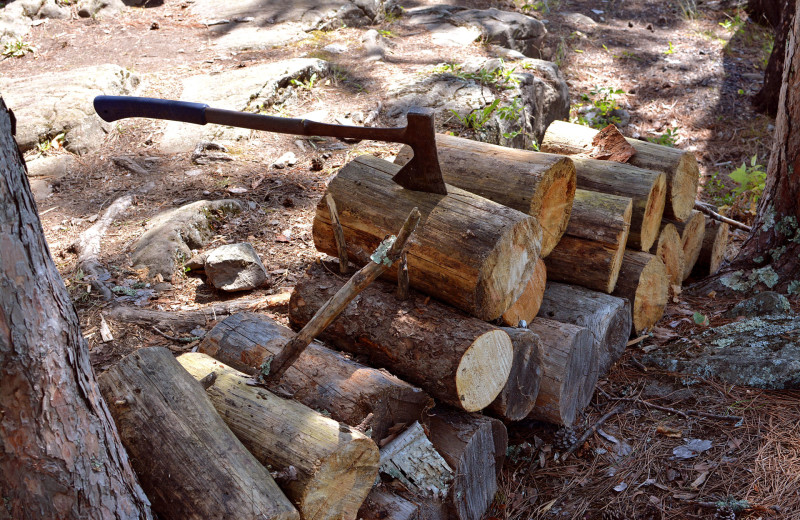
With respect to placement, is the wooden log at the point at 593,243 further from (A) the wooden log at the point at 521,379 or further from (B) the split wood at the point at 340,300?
(B) the split wood at the point at 340,300

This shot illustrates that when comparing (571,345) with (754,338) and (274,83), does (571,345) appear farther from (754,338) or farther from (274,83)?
(274,83)

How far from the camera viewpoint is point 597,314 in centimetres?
351

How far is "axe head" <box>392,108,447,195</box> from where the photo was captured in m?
2.79

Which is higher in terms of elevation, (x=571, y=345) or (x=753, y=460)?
(x=571, y=345)

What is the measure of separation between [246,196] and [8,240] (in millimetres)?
3326

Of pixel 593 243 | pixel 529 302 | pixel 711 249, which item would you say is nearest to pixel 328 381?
pixel 529 302

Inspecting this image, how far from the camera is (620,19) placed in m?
10.6

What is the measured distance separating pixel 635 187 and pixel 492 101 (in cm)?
268

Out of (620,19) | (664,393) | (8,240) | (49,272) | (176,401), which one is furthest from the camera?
(620,19)

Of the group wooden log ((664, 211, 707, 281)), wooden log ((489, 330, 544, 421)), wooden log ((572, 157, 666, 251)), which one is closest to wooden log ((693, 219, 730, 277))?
wooden log ((664, 211, 707, 281))

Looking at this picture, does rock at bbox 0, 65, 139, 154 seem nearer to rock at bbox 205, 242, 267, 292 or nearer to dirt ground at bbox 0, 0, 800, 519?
dirt ground at bbox 0, 0, 800, 519

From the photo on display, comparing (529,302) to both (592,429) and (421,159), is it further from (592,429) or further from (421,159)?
(421,159)

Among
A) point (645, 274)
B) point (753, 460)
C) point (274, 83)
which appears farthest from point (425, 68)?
point (753, 460)

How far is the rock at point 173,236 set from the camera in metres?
4.13
